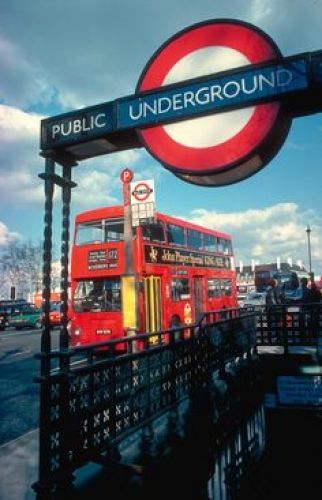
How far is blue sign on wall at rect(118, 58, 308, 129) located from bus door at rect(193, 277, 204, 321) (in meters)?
12.2

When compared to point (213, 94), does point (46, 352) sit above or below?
below

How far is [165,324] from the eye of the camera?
39.2 feet

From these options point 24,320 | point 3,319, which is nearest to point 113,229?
point 24,320

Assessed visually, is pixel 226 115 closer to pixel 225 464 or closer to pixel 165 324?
pixel 225 464

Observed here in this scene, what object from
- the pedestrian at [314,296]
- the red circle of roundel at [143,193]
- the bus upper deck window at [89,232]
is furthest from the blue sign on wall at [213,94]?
the pedestrian at [314,296]

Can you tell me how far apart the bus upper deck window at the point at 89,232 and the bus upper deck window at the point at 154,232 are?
141cm

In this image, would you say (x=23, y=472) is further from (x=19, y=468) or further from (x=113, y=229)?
(x=113, y=229)

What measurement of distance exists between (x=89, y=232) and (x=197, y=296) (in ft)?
16.8

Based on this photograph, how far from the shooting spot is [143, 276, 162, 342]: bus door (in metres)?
11.2

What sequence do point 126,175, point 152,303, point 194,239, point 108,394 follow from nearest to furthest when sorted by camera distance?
point 108,394 < point 126,175 < point 152,303 < point 194,239

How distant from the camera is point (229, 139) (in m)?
1.89

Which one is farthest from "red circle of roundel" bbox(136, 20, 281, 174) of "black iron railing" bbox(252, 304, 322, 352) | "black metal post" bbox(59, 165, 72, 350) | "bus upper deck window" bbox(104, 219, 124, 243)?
"bus upper deck window" bbox(104, 219, 124, 243)

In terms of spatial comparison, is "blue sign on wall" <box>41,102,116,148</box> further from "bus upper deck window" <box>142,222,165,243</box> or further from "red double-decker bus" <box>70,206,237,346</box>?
"bus upper deck window" <box>142,222,165,243</box>

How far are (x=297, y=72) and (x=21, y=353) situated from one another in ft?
46.0
